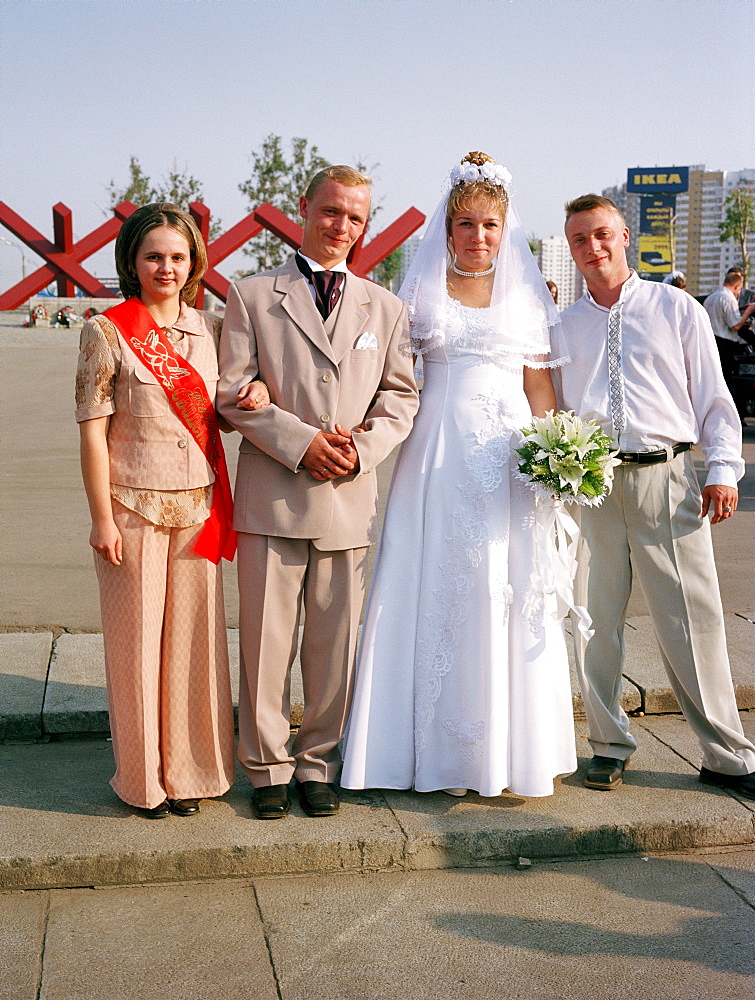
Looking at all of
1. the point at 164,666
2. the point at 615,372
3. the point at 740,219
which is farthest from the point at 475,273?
the point at 740,219

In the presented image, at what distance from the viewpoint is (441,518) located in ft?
12.3

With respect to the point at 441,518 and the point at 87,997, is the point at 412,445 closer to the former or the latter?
the point at 441,518

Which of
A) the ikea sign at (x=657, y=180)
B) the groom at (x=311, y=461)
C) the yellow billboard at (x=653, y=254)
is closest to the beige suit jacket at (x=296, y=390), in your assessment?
the groom at (x=311, y=461)

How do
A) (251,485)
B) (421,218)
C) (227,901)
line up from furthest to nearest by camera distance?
(421,218)
(251,485)
(227,901)

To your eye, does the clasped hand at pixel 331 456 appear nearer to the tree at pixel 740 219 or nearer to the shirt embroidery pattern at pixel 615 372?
the shirt embroidery pattern at pixel 615 372

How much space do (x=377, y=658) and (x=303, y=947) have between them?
112cm

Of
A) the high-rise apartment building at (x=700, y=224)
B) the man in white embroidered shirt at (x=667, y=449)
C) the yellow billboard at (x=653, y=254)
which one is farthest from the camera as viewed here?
the high-rise apartment building at (x=700, y=224)

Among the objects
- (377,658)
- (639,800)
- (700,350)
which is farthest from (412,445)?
(639,800)

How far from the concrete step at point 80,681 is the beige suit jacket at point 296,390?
1.35 meters

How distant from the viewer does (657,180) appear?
66625 mm

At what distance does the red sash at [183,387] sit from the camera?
3430mm

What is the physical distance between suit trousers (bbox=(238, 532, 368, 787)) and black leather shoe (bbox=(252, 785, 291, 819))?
26 millimetres

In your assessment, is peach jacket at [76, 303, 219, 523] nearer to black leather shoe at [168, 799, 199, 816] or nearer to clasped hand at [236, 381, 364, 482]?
clasped hand at [236, 381, 364, 482]

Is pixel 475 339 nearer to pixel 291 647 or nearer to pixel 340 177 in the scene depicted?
pixel 340 177
